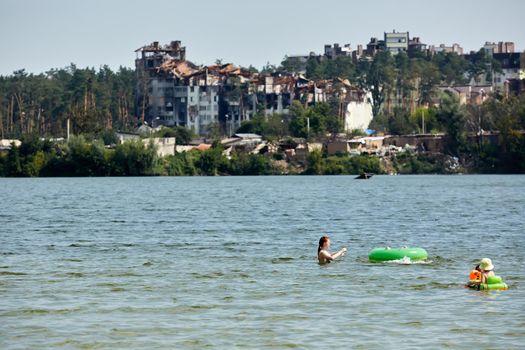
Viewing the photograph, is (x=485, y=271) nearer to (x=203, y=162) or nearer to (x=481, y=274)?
(x=481, y=274)

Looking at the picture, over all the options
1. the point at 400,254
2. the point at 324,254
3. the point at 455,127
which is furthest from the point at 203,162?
the point at 400,254

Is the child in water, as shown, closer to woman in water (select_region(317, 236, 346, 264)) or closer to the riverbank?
woman in water (select_region(317, 236, 346, 264))

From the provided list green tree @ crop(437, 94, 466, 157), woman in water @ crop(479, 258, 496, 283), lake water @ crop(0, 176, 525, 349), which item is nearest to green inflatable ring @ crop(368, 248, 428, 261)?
lake water @ crop(0, 176, 525, 349)

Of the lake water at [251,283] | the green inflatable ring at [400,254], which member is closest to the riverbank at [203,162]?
the lake water at [251,283]

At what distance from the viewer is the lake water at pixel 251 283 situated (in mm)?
26203

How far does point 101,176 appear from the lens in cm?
15412

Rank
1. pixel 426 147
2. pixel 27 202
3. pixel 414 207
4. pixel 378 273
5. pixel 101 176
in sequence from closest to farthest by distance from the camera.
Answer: pixel 378 273 → pixel 414 207 → pixel 27 202 → pixel 101 176 → pixel 426 147

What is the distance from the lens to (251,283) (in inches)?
1377

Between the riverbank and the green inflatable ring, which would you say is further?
the riverbank

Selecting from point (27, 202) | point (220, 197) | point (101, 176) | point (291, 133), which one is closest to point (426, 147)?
point (291, 133)

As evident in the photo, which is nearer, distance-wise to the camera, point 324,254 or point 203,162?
point 324,254

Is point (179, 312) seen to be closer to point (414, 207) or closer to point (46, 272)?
point (46, 272)

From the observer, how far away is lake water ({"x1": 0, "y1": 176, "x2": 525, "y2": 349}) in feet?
86.0

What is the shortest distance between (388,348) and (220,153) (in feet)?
456
